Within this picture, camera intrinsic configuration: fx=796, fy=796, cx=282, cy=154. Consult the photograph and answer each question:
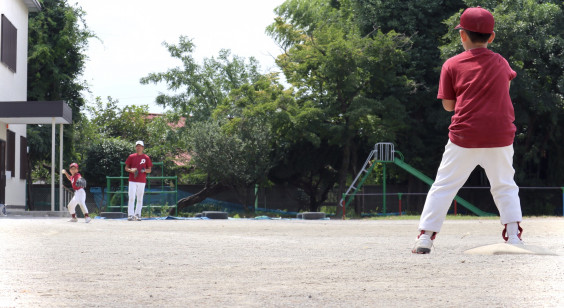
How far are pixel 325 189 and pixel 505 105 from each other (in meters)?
30.9

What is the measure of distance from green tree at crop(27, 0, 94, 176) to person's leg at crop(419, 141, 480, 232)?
96.5 feet

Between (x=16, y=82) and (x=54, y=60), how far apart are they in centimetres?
780

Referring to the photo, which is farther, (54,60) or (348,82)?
(54,60)

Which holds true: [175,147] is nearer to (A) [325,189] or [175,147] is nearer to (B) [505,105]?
(A) [325,189]

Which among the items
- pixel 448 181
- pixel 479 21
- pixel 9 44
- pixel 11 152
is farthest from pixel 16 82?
pixel 448 181

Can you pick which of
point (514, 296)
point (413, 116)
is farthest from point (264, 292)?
point (413, 116)

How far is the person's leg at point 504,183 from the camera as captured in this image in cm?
693

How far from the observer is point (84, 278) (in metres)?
5.96

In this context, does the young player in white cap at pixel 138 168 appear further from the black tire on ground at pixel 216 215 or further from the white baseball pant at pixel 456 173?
the white baseball pant at pixel 456 173

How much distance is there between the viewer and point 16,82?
91.4 ft

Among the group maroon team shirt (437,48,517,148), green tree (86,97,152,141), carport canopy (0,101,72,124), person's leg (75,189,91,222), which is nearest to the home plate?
maroon team shirt (437,48,517,148)

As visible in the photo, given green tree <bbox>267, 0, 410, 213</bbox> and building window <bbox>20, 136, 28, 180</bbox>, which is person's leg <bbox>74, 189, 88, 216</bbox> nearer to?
building window <bbox>20, 136, 28, 180</bbox>

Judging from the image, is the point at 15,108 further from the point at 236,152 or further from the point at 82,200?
the point at 236,152

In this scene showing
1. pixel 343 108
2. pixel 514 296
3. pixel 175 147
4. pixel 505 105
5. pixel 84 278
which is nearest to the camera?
pixel 514 296
